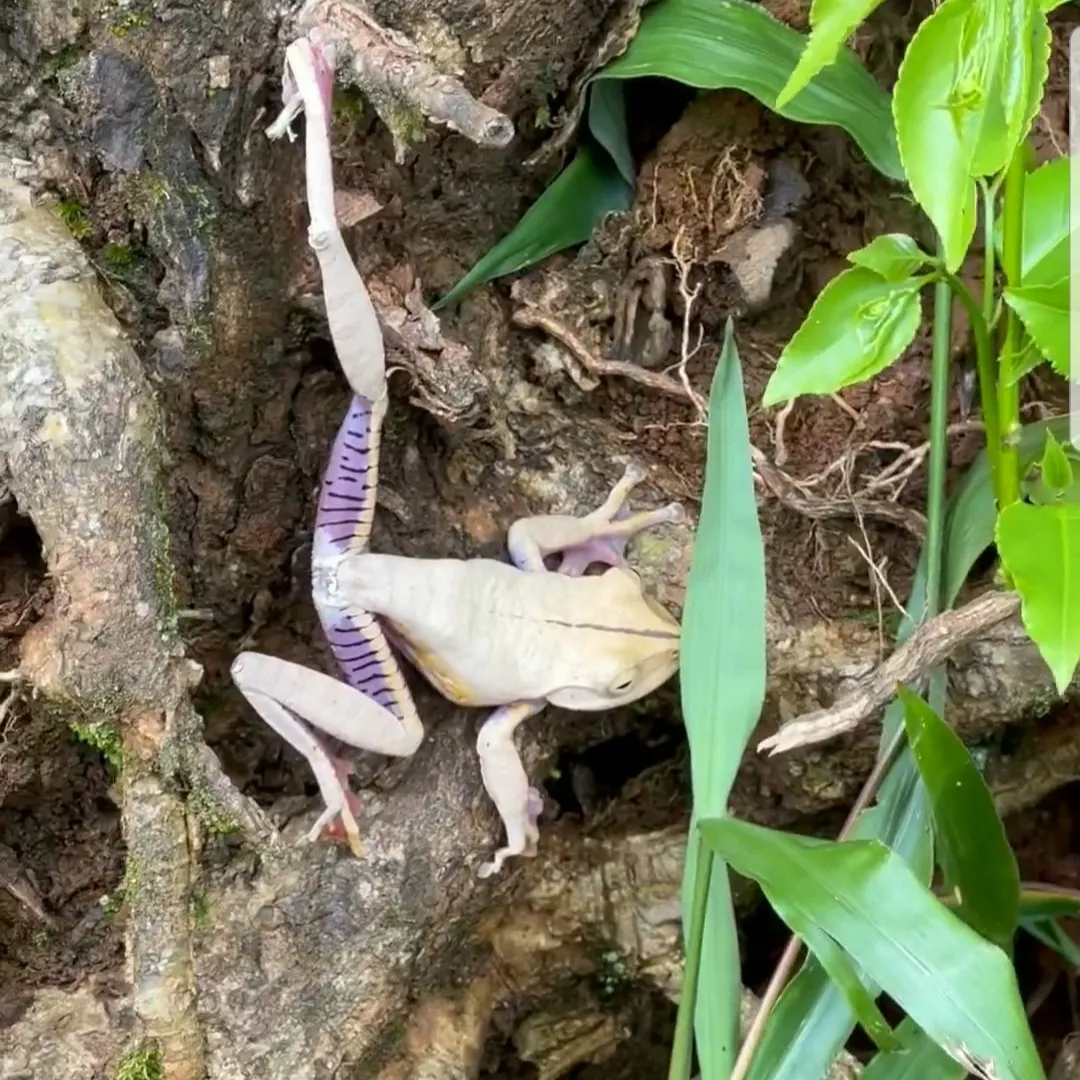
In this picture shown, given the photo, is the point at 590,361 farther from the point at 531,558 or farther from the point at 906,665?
the point at 906,665

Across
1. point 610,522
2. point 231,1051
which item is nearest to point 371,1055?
point 231,1051

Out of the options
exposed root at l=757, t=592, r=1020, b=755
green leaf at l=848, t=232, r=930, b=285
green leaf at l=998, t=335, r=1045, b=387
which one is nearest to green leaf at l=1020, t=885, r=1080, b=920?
exposed root at l=757, t=592, r=1020, b=755

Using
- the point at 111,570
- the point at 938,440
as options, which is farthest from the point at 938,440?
the point at 111,570

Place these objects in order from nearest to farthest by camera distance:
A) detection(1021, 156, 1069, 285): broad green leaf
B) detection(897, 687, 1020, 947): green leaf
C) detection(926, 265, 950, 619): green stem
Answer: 1. detection(1021, 156, 1069, 285): broad green leaf
2. detection(897, 687, 1020, 947): green leaf
3. detection(926, 265, 950, 619): green stem

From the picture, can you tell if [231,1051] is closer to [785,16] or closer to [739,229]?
[739,229]

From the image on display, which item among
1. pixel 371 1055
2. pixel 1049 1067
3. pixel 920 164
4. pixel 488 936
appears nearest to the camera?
pixel 920 164

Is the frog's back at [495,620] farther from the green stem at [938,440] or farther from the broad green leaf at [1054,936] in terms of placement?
the broad green leaf at [1054,936]

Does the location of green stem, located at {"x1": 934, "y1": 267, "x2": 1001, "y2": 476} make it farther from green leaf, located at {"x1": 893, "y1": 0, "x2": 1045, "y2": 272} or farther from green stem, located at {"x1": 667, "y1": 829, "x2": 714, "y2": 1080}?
green stem, located at {"x1": 667, "y1": 829, "x2": 714, "y2": 1080}
